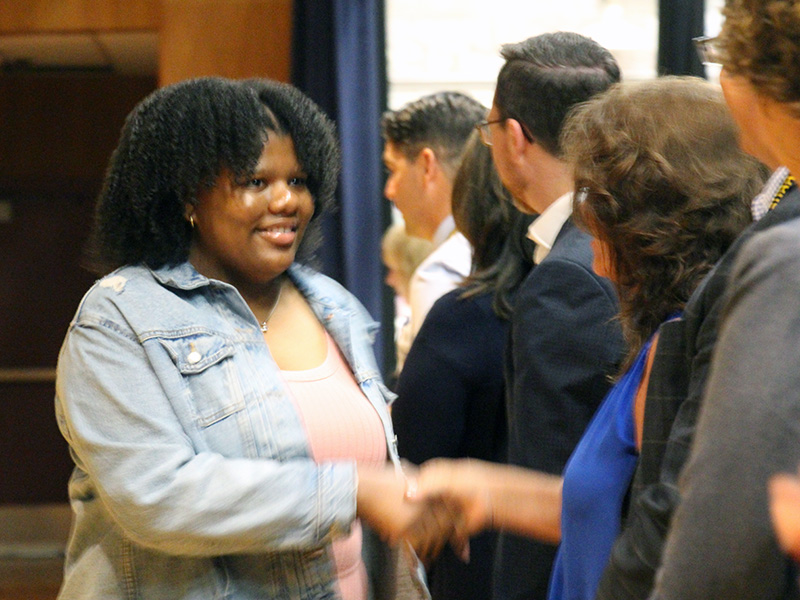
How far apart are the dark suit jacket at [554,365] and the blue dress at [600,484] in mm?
319

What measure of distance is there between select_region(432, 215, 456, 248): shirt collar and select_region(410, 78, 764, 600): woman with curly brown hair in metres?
1.75

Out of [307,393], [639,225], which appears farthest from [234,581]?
[639,225]

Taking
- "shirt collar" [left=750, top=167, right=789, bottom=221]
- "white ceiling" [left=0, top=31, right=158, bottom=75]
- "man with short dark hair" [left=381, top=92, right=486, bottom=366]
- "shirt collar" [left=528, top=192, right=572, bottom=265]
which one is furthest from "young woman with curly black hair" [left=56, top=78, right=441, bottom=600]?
"white ceiling" [left=0, top=31, right=158, bottom=75]

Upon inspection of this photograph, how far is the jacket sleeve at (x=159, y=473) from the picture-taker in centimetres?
130

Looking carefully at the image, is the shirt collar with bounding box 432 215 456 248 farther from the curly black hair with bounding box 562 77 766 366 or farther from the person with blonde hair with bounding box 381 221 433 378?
the curly black hair with bounding box 562 77 766 366

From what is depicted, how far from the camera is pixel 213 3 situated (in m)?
4.04

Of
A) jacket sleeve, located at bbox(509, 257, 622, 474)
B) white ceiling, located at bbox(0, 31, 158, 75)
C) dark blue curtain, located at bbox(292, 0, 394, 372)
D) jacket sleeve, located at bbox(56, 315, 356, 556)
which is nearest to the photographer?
jacket sleeve, located at bbox(56, 315, 356, 556)

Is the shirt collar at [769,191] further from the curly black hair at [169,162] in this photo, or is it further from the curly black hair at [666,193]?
the curly black hair at [169,162]

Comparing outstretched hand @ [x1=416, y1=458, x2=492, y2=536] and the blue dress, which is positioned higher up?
the blue dress

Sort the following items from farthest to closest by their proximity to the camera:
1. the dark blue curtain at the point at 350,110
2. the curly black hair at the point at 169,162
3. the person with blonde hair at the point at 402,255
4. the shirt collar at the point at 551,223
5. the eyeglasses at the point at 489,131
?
the dark blue curtain at the point at 350,110 → the person with blonde hair at the point at 402,255 → the eyeglasses at the point at 489,131 → the shirt collar at the point at 551,223 → the curly black hair at the point at 169,162

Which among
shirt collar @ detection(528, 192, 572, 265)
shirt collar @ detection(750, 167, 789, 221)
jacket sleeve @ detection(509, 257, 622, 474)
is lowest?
jacket sleeve @ detection(509, 257, 622, 474)

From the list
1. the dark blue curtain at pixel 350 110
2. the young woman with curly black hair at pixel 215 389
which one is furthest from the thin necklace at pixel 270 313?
the dark blue curtain at pixel 350 110

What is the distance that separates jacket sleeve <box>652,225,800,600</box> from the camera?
0.71 metres

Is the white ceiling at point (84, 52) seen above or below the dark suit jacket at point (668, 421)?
above
